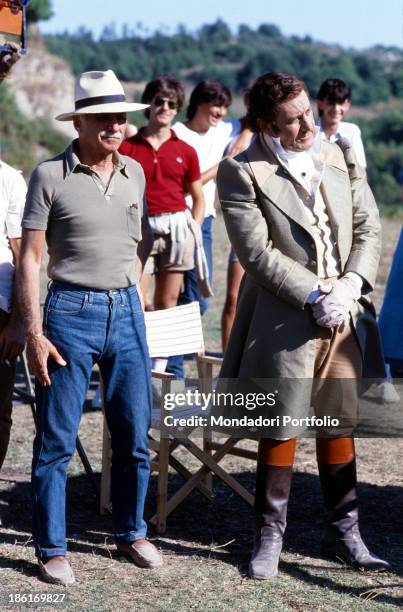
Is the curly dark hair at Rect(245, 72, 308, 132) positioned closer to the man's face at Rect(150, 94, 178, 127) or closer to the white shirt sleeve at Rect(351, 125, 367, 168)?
the man's face at Rect(150, 94, 178, 127)

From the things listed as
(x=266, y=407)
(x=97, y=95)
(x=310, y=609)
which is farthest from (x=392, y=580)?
(x=97, y=95)

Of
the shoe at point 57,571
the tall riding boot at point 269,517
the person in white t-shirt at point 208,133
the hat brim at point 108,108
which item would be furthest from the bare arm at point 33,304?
the person in white t-shirt at point 208,133

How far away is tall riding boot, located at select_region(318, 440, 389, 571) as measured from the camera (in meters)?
4.25

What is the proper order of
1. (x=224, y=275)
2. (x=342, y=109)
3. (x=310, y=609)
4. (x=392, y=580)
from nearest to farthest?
(x=310, y=609) → (x=392, y=580) → (x=342, y=109) → (x=224, y=275)

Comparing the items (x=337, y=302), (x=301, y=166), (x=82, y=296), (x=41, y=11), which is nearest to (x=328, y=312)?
(x=337, y=302)

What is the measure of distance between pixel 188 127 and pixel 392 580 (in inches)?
172

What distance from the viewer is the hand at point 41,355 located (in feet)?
13.1

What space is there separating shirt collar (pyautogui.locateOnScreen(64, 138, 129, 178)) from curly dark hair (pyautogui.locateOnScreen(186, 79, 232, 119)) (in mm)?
3347

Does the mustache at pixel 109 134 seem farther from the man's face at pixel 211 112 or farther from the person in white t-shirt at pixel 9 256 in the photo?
the man's face at pixel 211 112

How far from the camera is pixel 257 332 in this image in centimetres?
412

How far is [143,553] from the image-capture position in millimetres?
4324

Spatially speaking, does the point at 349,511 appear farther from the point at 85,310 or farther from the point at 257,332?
the point at 85,310

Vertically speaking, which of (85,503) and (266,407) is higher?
(266,407)

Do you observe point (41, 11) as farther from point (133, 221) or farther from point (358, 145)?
point (133, 221)
